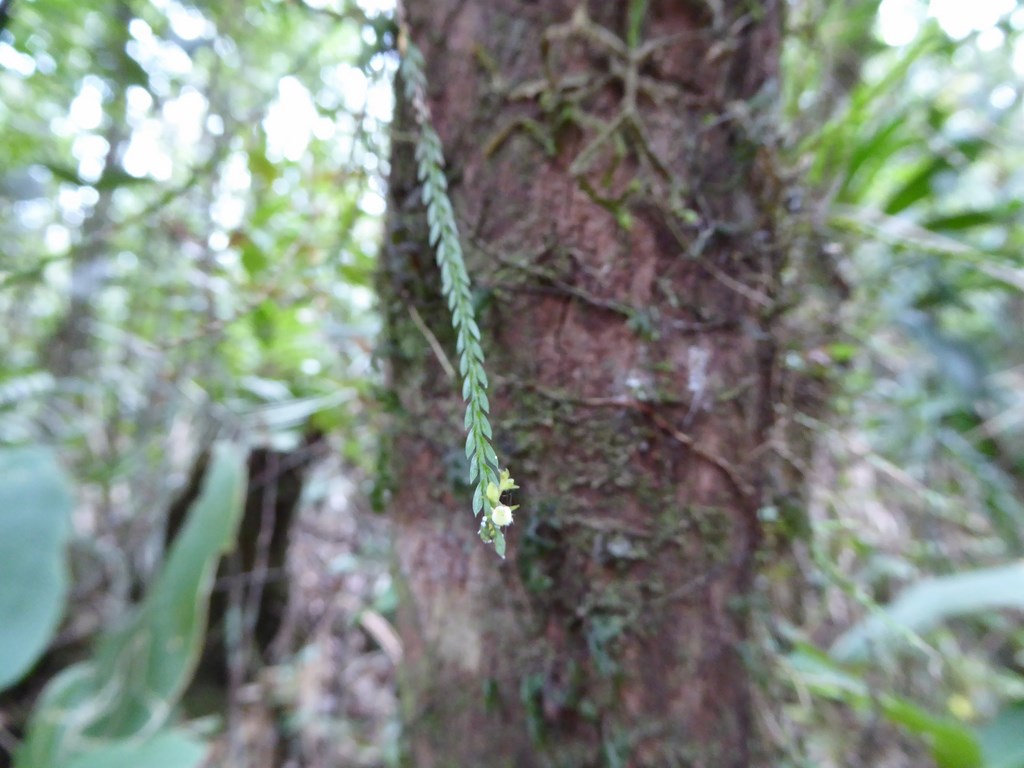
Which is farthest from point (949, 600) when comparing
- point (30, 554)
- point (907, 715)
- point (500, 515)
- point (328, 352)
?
point (30, 554)

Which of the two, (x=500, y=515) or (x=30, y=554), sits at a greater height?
(x=30, y=554)

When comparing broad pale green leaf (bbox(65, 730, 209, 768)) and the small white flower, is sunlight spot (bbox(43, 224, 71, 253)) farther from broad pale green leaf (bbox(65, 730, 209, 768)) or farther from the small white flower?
the small white flower

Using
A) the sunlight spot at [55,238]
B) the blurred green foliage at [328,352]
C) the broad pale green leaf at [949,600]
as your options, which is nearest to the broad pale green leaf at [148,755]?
the blurred green foliage at [328,352]

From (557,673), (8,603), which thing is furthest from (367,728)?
(557,673)

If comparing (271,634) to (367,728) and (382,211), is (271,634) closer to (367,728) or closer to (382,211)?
(367,728)

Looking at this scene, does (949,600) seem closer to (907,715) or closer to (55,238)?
(907,715)

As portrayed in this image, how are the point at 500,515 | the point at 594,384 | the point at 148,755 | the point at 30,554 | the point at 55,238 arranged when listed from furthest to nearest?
the point at 55,238 → the point at 30,554 → the point at 148,755 → the point at 594,384 → the point at 500,515

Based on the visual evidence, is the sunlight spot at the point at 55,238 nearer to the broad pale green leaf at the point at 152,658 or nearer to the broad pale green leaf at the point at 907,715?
the broad pale green leaf at the point at 152,658
